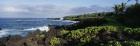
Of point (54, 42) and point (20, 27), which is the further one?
point (20, 27)

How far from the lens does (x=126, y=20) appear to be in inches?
1859

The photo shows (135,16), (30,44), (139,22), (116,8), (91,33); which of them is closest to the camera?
(30,44)

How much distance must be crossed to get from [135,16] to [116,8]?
171 ft

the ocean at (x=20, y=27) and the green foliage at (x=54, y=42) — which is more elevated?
the green foliage at (x=54, y=42)

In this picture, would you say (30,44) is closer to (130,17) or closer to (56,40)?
(56,40)

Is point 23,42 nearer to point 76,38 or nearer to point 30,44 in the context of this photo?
point 30,44

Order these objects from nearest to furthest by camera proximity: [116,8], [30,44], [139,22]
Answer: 1. [30,44]
2. [139,22]
3. [116,8]

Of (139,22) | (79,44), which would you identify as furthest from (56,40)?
(139,22)

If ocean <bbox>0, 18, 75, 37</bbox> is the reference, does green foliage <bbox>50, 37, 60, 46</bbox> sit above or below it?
above

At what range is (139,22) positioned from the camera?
42094 millimetres

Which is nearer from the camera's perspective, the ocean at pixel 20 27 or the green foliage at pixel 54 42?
the green foliage at pixel 54 42

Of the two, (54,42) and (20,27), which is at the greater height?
(54,42)

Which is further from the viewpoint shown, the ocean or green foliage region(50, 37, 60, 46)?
the ocean

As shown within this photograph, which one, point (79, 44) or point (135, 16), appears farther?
point (135, 16)
